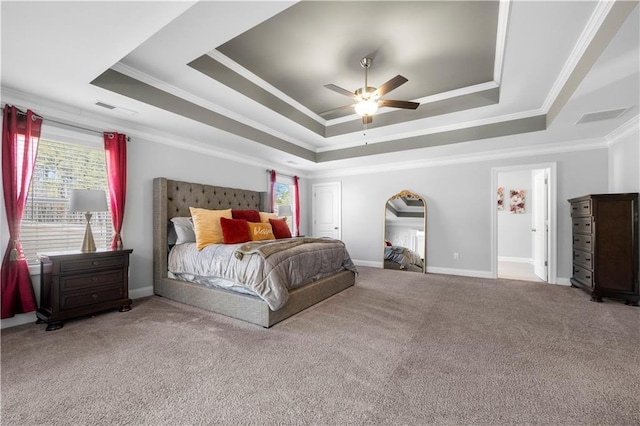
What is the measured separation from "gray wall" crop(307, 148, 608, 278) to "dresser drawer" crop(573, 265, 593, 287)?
21cm

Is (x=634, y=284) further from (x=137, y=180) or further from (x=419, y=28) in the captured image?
(x=137, y=180)

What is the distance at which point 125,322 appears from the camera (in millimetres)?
2797

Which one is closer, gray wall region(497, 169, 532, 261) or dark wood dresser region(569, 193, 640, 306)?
dark wood dresser region(569, 193, 640, 306)

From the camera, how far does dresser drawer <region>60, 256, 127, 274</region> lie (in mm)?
2721

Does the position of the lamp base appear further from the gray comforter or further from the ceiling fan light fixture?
the ceiling fan light fixture

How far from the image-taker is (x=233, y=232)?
364 cm

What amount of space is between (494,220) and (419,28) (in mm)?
3694

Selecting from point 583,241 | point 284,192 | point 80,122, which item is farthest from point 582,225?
Answer: point 80,122

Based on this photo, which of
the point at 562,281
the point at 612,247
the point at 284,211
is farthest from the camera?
the point at 284,211

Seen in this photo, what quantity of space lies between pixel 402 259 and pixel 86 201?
5.19 m

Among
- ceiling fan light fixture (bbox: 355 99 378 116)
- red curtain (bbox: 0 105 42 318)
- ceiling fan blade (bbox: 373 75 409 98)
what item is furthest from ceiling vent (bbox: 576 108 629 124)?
red curtain (bbox: 0 105 42 318)

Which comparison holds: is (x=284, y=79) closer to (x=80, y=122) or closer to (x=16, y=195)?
(x=80, y=122)

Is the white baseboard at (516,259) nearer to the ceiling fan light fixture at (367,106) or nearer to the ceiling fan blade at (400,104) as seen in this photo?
the ceiling fan blade at (400,104)

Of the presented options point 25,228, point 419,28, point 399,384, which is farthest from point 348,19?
point 25,228
